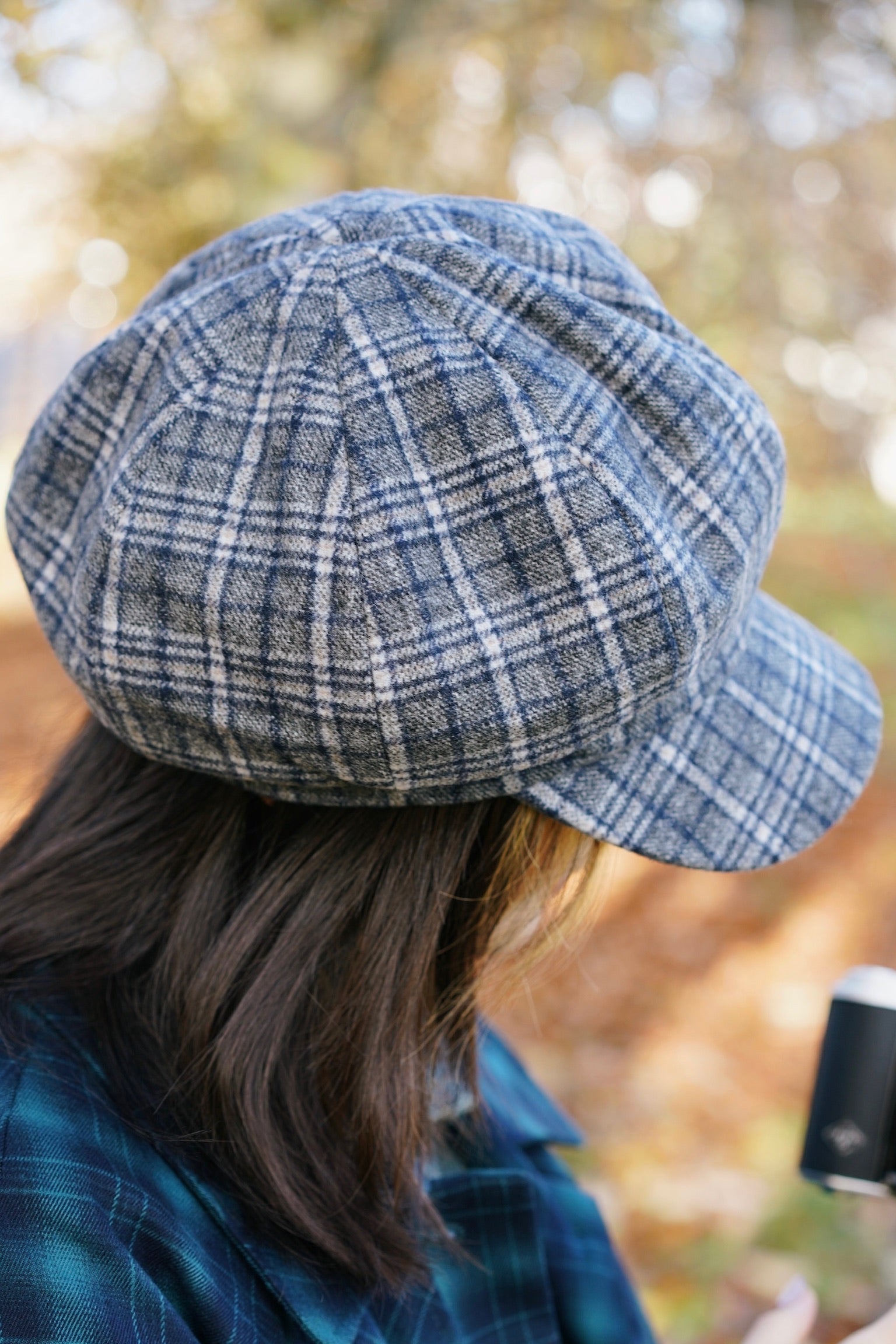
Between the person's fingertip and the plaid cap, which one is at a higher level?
the plaid cap

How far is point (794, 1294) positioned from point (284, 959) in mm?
703

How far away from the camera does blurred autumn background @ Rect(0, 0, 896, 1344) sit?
3.33 m

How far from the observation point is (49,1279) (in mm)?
718

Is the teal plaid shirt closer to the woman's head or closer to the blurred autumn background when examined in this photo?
the woman's head

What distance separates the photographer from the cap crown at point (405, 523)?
0.74 meters

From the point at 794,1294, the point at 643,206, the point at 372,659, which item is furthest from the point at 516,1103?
the point at 643,206

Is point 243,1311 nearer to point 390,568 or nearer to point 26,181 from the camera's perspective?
point 390,568

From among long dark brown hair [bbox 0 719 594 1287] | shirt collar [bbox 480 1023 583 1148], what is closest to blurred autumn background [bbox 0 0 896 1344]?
shirt collar [bbox 480 1023 583 1148]

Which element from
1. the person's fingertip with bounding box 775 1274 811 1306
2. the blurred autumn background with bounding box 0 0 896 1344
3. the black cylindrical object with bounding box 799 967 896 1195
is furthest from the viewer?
the blurred autumn background with bounding box 0 0 896 1344

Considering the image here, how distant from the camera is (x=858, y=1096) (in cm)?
127

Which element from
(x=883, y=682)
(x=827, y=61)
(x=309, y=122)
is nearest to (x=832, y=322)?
(x=827, y=61)

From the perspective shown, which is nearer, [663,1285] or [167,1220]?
[167,1220]

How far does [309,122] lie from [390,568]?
15.3 ft

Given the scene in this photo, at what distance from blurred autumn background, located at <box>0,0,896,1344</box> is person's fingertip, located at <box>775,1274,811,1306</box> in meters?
1.72
